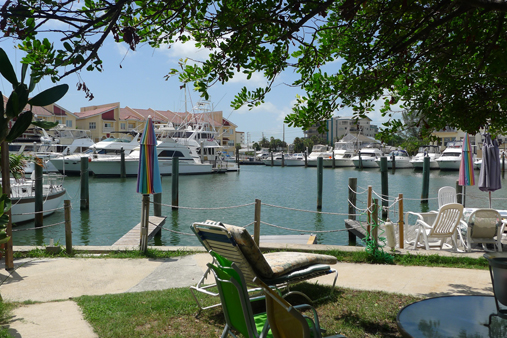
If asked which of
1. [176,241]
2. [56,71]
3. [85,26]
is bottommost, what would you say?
[176,241]

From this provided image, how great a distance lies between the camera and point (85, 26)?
3.33 metres

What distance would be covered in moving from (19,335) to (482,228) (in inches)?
300

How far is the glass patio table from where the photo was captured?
9.18 feet

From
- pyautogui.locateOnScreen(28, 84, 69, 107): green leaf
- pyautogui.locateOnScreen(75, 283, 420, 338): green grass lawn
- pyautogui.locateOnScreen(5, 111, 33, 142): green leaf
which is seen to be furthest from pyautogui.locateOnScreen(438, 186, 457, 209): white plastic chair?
pyautogui.locateOnScreen(5, 111, 33, 142): green leaf

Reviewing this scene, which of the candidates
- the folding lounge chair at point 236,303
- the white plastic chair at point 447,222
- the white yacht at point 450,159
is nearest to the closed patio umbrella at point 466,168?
the white plastic chair at point 447,222

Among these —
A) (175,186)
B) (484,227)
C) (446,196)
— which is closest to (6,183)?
(484,227)

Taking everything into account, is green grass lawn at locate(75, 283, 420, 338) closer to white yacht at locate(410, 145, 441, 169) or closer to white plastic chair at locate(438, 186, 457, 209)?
white plastic chair at locate(438, 186, 457, 209)

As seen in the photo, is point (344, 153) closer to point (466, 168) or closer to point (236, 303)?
point (466, 168)

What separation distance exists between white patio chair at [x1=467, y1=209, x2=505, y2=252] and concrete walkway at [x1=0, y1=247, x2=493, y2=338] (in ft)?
6.87

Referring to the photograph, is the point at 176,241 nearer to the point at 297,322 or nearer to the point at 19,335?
the point at 19,335

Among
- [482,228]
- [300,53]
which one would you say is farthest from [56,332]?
[482,228]

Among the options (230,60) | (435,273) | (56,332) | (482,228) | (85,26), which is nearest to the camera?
(85,26)

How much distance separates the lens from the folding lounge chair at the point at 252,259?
4.20m

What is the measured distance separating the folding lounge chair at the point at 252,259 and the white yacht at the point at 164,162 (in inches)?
1285
